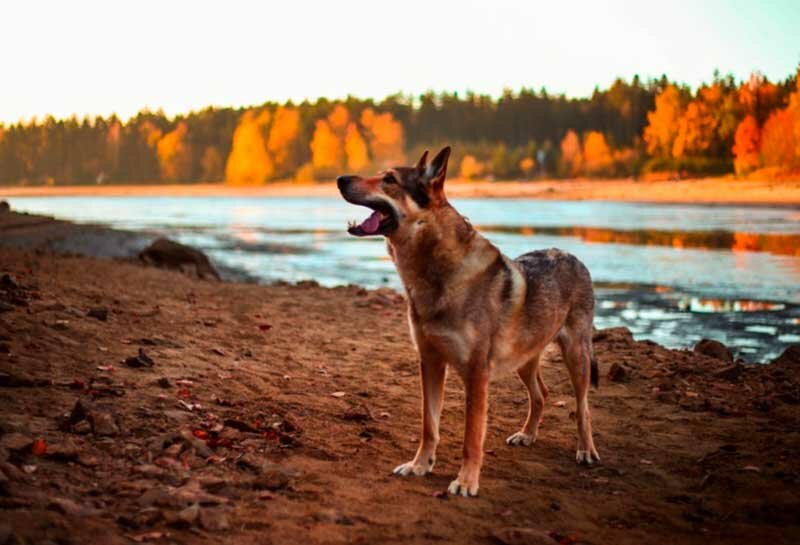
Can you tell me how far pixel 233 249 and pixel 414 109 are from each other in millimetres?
128549

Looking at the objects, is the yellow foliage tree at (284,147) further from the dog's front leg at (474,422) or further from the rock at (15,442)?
the rock at (15,442)

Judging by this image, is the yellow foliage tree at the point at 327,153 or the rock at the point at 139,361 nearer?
the rock at the point at 139,361

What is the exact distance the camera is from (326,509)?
17.9ft

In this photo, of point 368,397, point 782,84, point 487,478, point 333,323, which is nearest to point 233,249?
point 333,323

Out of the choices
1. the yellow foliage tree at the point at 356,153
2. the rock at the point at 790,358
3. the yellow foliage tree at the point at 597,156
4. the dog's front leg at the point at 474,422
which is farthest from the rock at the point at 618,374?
the yellow foliage tree at the point at 356,153

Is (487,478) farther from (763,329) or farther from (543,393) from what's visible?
(763,329)

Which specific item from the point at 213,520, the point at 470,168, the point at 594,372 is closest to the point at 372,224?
the point at 213,520

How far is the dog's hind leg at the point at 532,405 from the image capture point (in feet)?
25.2

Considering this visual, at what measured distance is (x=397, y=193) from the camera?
6234 mm

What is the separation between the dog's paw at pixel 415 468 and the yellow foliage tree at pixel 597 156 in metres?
94.7

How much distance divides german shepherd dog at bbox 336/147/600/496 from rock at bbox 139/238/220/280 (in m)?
14.0

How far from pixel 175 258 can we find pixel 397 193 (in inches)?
593

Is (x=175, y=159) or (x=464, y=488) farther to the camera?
(x=175, y=159)

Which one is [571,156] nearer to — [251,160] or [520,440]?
[251,160]
